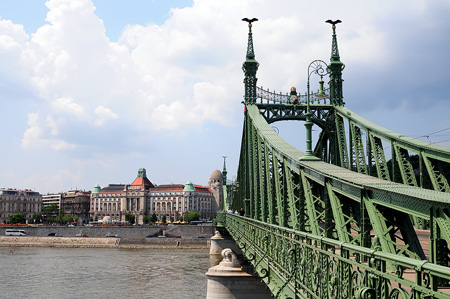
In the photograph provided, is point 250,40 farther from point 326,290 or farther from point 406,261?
point 406,261

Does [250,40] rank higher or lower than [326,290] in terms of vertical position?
higher

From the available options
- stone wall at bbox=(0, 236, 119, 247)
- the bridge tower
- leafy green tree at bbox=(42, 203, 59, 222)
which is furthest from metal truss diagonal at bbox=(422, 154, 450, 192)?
leafy green tree at bbox=(42, 203, 59, 222)

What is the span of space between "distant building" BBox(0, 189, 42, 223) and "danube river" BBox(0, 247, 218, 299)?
115 m

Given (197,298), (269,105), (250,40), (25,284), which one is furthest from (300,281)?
(25,284)

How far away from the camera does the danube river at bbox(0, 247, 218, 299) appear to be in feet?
129

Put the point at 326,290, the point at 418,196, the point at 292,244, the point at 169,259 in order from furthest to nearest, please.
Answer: the point at 169,259 → the point at 292,244 → the point at 326,290 → the point at 418,196

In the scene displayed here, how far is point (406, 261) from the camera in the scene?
620 cm

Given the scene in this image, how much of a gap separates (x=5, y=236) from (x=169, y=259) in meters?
49.8

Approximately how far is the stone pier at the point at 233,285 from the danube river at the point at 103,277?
13681mm

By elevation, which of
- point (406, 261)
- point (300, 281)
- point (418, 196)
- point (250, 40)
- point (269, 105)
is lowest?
point (300, 281)

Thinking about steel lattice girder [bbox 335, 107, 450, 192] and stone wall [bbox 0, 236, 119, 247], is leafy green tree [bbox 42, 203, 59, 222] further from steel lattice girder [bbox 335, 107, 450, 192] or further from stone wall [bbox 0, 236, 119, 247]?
steel lattice girder [bbox 335, 107, 450, 192]

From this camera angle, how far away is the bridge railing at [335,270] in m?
5.98

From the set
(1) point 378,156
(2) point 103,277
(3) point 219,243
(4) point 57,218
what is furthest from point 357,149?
(4) point 57,218

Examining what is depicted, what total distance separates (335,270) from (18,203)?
18670cm
